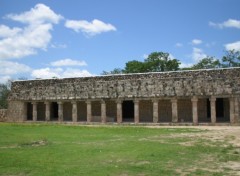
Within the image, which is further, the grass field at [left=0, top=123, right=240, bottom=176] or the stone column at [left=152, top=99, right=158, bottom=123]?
the stone column at [left=152, top=99, right=158, bottom=123]

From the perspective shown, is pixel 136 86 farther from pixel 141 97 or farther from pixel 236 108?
pixel 236 108

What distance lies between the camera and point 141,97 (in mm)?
27812

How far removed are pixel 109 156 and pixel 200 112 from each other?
1907cm

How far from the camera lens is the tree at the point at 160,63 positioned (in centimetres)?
5309

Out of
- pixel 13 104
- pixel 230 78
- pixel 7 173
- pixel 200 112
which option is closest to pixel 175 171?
pixel 7 173

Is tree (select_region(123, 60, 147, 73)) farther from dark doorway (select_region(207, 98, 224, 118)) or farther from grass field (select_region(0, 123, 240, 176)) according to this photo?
grass field (select_region(0, 123, 240, 176))

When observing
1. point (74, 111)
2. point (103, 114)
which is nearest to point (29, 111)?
point (74, 111)

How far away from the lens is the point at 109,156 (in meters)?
10.8

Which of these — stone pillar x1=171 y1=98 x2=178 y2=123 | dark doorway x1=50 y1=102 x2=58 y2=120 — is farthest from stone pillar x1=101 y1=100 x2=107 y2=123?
dark doorway x1=50 y1=102 x2=58 y2=120

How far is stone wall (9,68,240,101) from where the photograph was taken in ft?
83.5

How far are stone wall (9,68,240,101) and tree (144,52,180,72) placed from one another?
24.1 meters

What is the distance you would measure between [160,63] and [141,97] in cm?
2653

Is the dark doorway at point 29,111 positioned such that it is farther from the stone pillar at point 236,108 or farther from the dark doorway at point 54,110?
the stone pillar at point 236,108

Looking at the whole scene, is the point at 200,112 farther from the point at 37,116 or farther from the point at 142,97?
the point at 37,116
